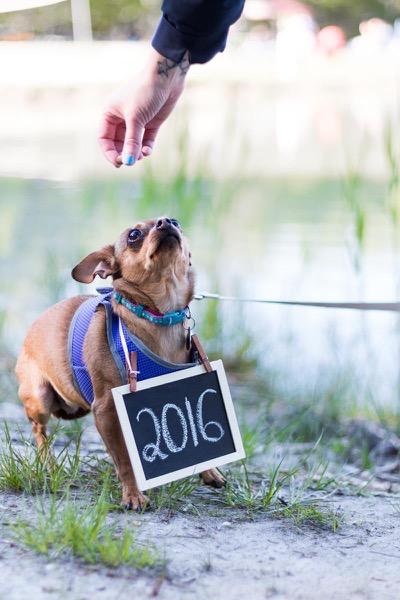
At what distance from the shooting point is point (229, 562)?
2277mm

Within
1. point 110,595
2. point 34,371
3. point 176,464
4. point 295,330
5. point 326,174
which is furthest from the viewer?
point 326,174

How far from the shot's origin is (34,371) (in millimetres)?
3152

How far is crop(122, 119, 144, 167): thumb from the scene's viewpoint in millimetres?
2695

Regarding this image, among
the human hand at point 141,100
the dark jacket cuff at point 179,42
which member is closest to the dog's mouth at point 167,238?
the human hand at point 141,100

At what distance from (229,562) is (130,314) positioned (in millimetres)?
804

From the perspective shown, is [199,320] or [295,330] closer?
[199,320]

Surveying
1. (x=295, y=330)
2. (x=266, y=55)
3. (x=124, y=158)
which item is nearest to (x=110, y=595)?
(x=124, y=158)

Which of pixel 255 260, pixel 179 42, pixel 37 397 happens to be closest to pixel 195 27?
pixel 179 42

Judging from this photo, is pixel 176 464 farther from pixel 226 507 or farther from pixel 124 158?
pixel 124 158

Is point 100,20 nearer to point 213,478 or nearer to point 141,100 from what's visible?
point 141,100

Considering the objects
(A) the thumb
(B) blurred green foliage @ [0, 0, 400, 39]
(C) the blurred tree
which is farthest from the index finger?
(C) the blurred tree

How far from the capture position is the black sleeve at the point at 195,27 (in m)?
2.57

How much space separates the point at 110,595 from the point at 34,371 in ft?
4.09

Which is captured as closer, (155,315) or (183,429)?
(183,429)
